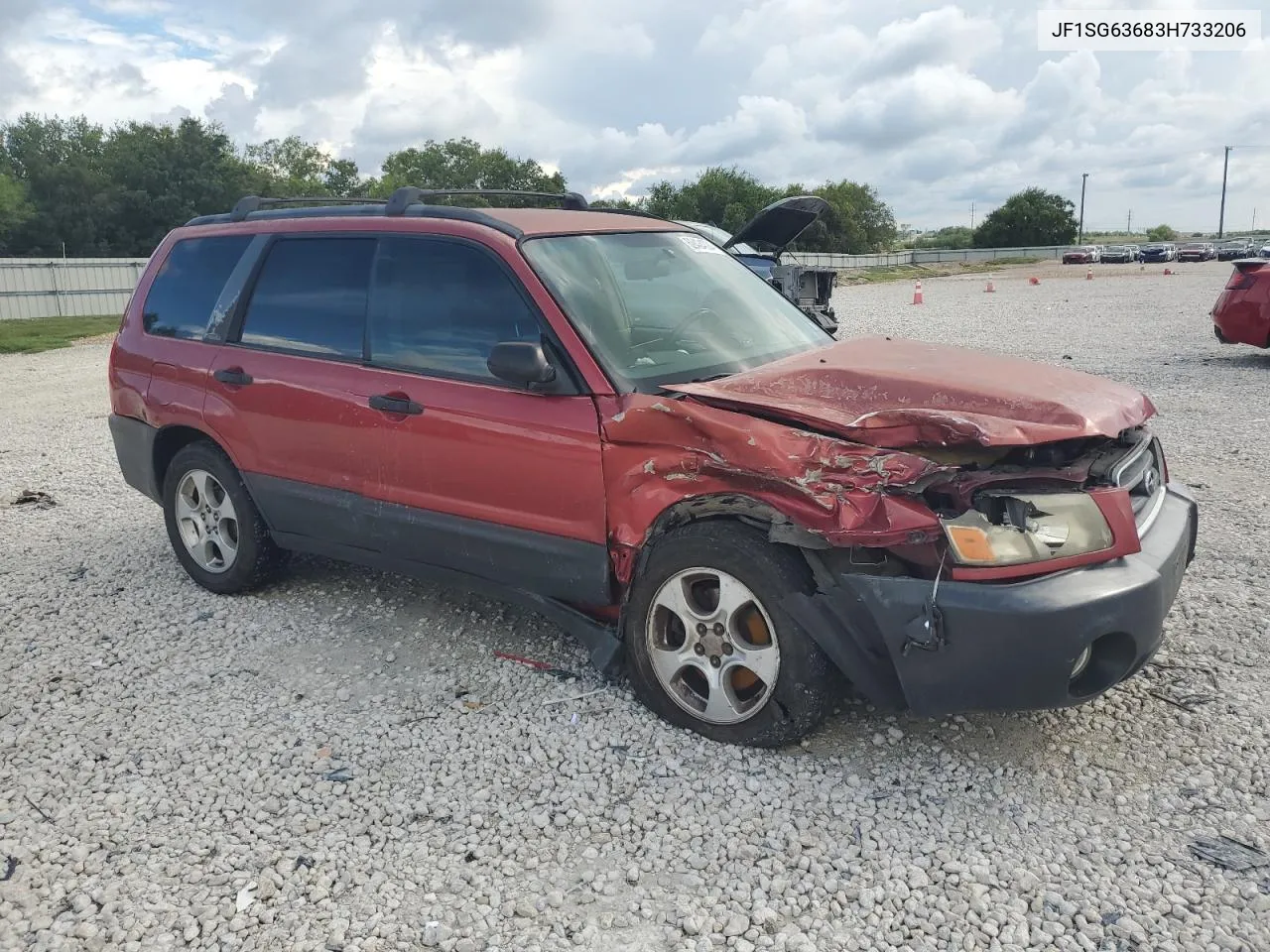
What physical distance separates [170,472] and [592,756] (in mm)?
3003

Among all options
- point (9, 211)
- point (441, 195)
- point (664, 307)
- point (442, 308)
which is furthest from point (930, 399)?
point (9, 211)

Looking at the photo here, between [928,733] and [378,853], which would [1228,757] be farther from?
[378,853]

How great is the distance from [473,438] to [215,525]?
78.6 inches

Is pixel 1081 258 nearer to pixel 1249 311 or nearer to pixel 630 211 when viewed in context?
pixel 1249 311

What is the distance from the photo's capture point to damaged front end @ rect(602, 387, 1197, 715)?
286 cm

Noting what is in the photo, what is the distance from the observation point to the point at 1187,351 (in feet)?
45.6

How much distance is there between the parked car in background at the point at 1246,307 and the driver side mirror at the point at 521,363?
37.3ft

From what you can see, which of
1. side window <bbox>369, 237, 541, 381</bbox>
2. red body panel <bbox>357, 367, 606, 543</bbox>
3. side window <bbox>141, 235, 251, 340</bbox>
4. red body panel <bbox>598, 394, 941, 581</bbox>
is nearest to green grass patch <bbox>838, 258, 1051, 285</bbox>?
side window <bbox>141, 235, 251, 340</bbox>

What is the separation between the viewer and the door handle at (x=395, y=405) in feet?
13.1

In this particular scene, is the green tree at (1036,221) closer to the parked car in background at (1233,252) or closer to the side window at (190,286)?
the parked car in background at (1233,252)

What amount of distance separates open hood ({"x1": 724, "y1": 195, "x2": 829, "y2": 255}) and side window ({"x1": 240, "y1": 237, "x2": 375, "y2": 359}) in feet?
13.5

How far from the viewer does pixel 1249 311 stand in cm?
1189

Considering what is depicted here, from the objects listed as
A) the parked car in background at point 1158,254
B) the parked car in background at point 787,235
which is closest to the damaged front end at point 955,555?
the parked car in background at point 787,235

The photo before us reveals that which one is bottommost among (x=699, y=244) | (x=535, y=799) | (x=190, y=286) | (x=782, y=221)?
(x=535, y=799)
